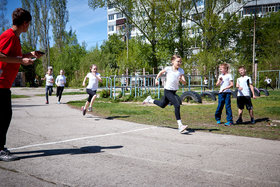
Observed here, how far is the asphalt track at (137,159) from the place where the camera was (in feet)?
8.75

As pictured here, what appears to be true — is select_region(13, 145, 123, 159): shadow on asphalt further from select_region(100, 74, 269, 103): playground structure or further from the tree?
the tree

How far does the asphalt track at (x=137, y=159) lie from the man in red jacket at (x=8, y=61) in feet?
1.47

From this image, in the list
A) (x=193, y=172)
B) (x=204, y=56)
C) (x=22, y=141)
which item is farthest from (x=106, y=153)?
(x=204, y=56)

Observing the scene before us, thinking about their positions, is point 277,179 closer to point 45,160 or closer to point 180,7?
point 45,160

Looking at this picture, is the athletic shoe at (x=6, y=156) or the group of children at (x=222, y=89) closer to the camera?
the athletic shoe at (x=6, y=156)

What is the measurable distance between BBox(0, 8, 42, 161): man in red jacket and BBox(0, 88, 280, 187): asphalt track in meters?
0.45

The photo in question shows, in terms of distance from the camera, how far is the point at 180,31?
33656 mm

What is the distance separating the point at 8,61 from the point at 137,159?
2.26 m

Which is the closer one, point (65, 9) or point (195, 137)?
point (195, 137)

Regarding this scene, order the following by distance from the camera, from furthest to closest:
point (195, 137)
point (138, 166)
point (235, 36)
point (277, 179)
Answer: point (235, 36) → point (195, 137) → point (138, 166) → point (277, 179)

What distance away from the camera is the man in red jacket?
329 centimetres

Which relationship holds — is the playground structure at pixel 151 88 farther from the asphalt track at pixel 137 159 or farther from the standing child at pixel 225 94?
the asphalt track at pixel 137 159

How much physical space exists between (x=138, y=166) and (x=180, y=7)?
29346mm

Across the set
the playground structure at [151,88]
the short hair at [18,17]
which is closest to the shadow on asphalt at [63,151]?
the short hair at [18,17]
